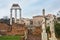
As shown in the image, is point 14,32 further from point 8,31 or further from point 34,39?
point 34,39

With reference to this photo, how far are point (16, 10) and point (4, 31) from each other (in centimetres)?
1085

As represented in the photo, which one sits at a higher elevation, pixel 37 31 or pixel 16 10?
pixel 16 10

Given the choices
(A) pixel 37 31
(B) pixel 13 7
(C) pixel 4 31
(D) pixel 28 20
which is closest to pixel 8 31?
(C) pixel 4 31

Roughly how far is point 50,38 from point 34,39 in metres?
3.59

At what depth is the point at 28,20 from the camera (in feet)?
154

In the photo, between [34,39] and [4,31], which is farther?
[4,31]

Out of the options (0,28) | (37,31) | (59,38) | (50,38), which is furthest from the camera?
(0,28)

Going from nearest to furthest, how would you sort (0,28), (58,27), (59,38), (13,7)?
1. (59,38)
2. (58,27)
3. (0,28)
4. (13,7)

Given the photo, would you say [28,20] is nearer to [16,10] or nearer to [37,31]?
[16,10]

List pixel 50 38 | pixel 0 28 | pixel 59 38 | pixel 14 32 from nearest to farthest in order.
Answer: pixel 50 38
pixel 59 38
pixel 14 32
pixel 0 28

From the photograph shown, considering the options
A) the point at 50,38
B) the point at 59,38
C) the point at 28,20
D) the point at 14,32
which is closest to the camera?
the point at 50,38

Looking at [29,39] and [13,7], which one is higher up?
[13,7]

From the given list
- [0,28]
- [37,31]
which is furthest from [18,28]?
[37,31]

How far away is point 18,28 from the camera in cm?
3247
